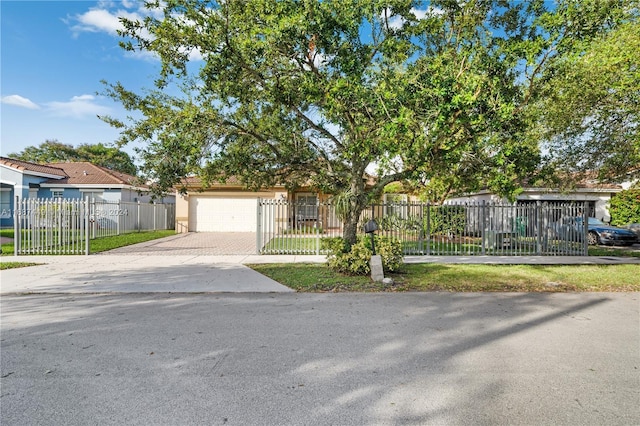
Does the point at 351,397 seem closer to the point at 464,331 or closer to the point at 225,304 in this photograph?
the point at 464,331

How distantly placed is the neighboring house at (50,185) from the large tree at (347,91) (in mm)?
15382

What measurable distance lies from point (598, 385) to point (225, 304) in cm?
507

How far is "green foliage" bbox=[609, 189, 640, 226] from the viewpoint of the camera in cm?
1752

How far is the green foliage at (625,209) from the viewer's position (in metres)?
17.5

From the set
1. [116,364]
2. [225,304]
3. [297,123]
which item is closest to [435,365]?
[116,364]

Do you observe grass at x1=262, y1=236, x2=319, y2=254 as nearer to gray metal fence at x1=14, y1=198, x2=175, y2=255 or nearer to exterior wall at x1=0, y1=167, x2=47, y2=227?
gray metal fence at x1=14, y1=198, x2=175, y2=255

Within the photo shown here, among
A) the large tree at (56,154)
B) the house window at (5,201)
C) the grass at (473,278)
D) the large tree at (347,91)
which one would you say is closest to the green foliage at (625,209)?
the grass at (473,278)

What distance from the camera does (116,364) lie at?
11.8 ft

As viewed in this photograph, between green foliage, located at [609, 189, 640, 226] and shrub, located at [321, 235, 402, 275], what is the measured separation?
16.1 metres

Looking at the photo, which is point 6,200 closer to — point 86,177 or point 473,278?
point 86,177

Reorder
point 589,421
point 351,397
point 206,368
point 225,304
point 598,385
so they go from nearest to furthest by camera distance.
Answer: point 589,421, point 351,397, point 598,385, point 206,368, point 225,304

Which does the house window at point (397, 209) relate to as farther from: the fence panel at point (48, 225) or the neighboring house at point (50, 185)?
the neighboring house at point (50, 185)

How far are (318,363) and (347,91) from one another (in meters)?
4.86

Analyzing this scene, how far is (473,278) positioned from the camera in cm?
802
